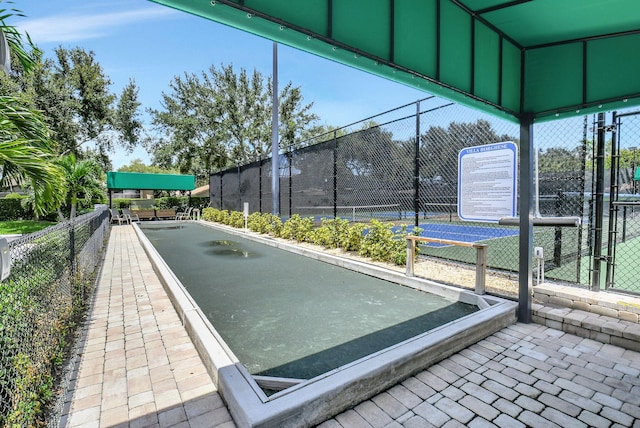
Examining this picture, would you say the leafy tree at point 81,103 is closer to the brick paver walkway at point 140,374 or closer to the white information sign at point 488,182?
the brick paver walkway at point 140,374

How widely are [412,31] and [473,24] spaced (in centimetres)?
97

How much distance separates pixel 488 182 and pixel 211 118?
25528mm

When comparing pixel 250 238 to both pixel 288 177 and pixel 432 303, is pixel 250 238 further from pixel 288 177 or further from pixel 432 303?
pixel 432 303

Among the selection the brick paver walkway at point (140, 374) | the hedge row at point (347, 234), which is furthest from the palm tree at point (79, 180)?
the brick paver walkway at point (140, 374)

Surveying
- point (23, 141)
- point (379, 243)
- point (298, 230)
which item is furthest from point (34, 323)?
point (298, 230)

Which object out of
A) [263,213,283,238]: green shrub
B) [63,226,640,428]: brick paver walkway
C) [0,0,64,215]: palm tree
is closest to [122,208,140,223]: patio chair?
[263,213,283,238]: green shrub

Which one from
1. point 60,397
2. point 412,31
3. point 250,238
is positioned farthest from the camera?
point 250,238

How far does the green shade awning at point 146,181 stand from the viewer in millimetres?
19203

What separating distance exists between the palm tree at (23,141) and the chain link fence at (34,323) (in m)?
1.00

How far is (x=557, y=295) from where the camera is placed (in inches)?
156

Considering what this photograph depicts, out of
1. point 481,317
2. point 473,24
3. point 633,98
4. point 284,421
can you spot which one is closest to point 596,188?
point 633,98

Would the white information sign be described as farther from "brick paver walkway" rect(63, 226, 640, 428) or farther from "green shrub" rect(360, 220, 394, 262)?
"green shrub" rect(360, 220, 394, 262)

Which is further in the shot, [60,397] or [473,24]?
[473,24]

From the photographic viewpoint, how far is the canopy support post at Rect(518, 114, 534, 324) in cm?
385
